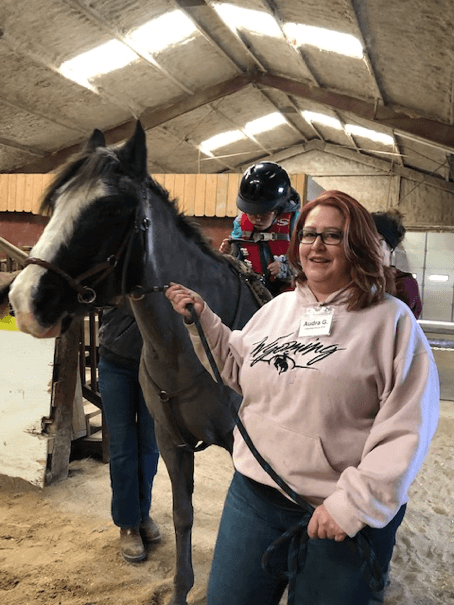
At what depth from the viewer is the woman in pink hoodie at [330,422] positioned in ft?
3.39

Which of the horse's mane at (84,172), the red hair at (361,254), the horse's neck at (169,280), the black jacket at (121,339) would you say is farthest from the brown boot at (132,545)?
the red hair at (361,254)

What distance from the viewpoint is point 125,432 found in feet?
8.45

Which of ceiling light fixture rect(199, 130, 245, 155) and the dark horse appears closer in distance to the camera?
the dark horse

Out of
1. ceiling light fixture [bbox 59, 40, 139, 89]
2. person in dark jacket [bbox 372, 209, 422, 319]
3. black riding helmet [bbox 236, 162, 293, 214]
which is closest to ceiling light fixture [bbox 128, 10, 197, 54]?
ceiling light fixture [bbox 59, 40, 139, 89]

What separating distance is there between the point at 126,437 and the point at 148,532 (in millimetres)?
566

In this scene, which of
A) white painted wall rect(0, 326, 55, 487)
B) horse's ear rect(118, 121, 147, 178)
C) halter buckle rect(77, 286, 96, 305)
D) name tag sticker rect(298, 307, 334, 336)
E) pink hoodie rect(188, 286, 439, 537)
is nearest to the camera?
pink hoodie rect(188, 286, 439, 537)

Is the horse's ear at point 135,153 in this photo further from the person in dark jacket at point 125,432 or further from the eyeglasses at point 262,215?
the eyeglasses at point 262,215

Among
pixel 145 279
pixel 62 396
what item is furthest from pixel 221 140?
pixel 145 279

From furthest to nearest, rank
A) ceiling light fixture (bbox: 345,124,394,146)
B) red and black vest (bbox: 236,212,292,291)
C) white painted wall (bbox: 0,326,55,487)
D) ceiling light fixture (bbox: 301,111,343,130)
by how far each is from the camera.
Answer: ceiling light fixture (bbox: 301,111,343,130) < ceiling light fixture (bbox: 345,124,394,146) < white painted wall (bbox: 0,326,55,487) < red and black vest (bbox: 236,212,292,291)

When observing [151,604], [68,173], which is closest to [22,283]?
[68,173]

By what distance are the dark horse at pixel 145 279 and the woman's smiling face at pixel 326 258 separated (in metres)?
0.65

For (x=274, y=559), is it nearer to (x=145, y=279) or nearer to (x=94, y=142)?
(x=145, y=279)

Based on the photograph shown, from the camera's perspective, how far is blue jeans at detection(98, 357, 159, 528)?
101 inches

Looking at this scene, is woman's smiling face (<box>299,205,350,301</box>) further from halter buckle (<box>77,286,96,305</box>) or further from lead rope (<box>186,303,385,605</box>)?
halter buckle (<box>77,286,96,305</box>)
